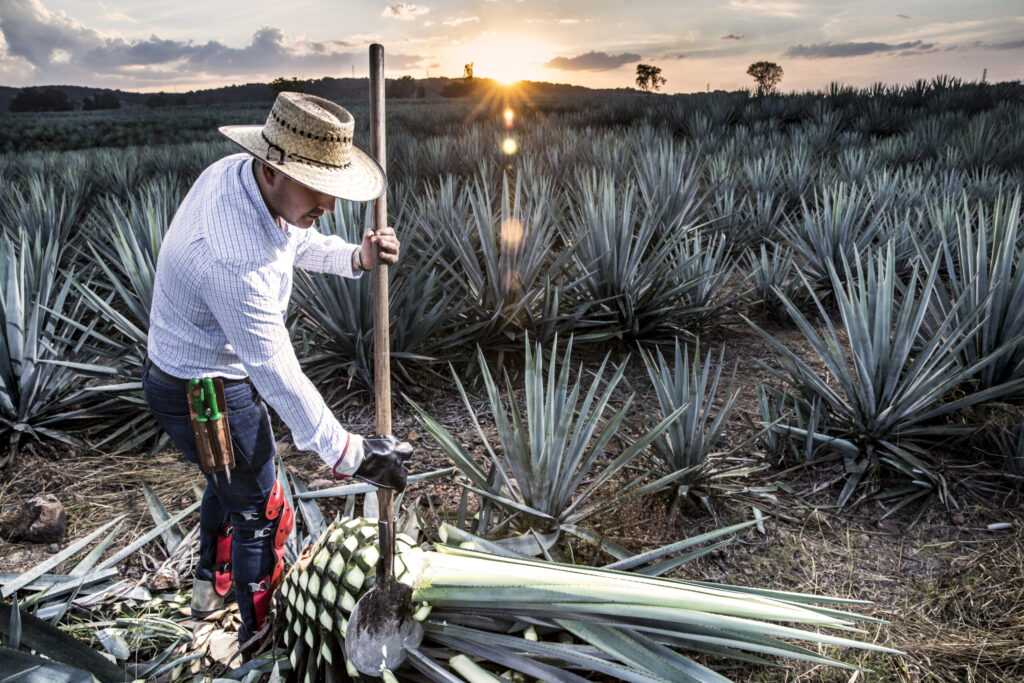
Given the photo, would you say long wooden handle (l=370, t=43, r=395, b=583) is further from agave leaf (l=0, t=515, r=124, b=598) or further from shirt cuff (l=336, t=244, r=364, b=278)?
agave leaf (l=0, t=515, r=124, b=598)

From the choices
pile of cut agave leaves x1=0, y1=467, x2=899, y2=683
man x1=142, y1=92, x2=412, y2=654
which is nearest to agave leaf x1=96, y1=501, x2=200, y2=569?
pile of cut agave leaves x1=0, y1=467, x2=899, y2=683

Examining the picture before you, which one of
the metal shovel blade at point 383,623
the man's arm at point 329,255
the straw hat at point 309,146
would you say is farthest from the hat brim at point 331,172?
the metal shovel blade at point 383,623

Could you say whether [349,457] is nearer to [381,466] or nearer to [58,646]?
[381,466]

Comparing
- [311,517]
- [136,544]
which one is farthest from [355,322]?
[136,544]

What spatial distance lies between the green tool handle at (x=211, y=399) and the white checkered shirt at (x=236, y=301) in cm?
6

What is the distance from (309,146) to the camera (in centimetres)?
150

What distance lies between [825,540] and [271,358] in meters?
2.02

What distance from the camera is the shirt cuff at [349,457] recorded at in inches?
61.1

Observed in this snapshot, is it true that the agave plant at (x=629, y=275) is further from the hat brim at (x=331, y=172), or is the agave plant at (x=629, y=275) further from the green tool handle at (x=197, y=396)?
the green tool handle at (x=197, y=396)

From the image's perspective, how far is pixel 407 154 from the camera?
8.33 metres

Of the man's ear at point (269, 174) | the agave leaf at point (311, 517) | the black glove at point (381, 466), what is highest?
the man's ear at point (269, 174)

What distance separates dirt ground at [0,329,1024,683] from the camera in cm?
183

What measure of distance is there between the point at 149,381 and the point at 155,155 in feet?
33.1

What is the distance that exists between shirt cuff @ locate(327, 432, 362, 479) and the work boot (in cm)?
90
